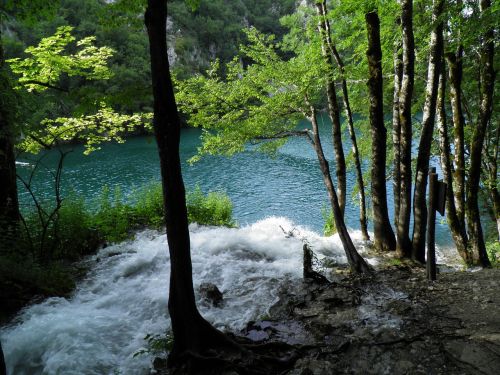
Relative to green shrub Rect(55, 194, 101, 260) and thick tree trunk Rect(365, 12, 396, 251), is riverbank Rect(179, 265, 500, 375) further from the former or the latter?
green shrub Rect(55, 194, 101, 260)

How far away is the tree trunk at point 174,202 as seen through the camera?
3.74 metres

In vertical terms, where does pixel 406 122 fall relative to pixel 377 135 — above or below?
above

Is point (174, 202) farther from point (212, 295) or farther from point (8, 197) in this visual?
point (8, 197)

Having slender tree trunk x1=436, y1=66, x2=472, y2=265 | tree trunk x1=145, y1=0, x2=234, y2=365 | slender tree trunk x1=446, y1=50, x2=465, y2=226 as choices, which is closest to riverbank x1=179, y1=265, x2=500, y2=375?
tree trunk x1=145, y1=0, x2=234, y2=365

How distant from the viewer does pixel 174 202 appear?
4.03 metres

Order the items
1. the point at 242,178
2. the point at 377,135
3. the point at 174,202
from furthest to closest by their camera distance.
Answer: the point at 242,178, the point at 377,135, the point at 174,202

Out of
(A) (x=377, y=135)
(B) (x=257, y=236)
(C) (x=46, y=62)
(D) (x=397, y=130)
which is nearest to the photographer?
(D) (x=397, y=130)

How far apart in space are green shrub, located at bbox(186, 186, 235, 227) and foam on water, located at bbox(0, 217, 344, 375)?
3.13m

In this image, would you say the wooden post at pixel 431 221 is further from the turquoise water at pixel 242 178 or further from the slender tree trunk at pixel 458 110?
the turquoise water at pixel 242 178

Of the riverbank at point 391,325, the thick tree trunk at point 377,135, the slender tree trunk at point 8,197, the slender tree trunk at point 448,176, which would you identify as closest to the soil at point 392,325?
the riverbank at point 391,325

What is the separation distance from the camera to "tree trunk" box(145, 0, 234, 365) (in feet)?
12.3

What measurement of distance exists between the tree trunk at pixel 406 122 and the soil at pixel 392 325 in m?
1.62

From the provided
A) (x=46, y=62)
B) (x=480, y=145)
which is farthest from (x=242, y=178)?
(x=46, y=62)

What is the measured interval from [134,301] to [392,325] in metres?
4.86
